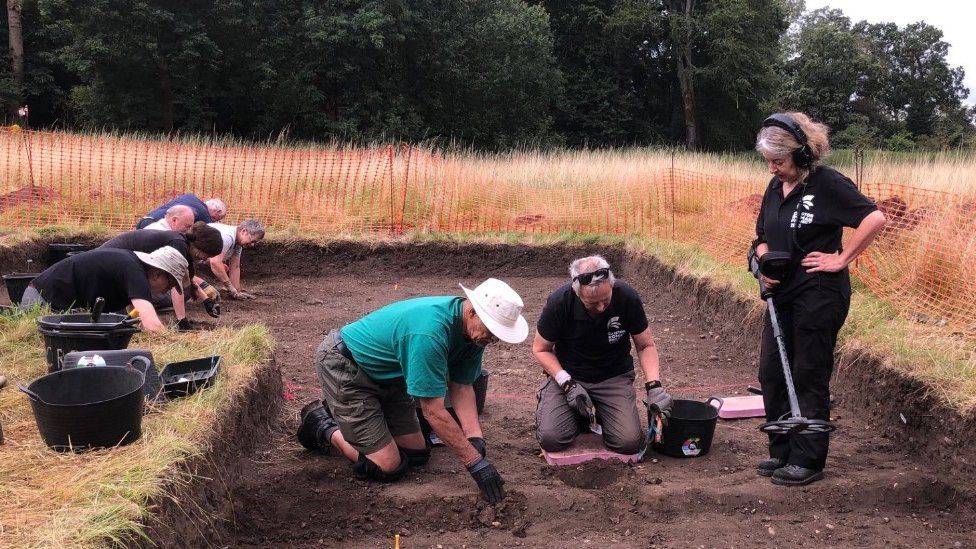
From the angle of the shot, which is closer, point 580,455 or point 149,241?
point 580,455

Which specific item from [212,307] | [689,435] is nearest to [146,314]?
[212,307]

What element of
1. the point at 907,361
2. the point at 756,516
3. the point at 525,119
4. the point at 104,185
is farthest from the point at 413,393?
the point at 525,119

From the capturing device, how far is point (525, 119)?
102 feet

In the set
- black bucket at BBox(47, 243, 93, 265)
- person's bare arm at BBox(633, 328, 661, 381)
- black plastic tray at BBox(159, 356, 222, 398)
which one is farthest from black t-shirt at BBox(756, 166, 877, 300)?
black bucket at BBox(47, 243, 93, 265)

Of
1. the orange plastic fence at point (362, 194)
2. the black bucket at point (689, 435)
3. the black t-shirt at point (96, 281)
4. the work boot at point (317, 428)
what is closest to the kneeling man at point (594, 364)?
the black bucket at point (689, 435)

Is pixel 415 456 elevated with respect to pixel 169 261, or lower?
lower

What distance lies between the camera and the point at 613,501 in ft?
13.0

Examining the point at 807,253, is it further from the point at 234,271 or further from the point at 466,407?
the point at 234,271

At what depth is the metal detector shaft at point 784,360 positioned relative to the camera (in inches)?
155

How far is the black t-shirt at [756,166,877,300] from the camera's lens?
3.76 meters

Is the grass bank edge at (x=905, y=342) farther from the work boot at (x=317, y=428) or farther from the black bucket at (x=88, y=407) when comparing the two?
the black bucket at (x=88, y=407)

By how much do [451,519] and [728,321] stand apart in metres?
4.53

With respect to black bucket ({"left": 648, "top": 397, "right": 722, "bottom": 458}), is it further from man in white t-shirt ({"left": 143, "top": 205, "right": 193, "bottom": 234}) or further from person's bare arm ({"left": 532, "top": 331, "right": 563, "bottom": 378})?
man in white t-shirt ({"left": 143, "top": 205, "right": 193, "bottom": 234})

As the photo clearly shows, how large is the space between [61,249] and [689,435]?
8030 millimetres
